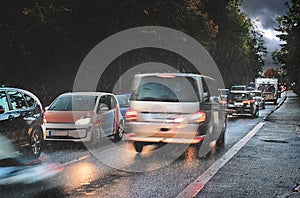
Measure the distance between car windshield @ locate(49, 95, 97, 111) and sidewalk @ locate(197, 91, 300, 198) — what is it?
433 cm

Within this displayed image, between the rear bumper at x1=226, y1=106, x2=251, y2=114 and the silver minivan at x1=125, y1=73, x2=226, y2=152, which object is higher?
the silver minivan at x1=125, y1=73, x2=226, y2=152

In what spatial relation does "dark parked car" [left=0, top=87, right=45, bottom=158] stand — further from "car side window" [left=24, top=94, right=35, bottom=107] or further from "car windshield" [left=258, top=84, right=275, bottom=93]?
"car windshield" [left=258, top=84, right=275, bottom=93]

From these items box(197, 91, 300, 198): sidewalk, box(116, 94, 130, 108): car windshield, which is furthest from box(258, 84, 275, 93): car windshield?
box(197, 91, 300, 198): sidewalk

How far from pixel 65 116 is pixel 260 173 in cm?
564

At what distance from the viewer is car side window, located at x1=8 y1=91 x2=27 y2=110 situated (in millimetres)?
9779

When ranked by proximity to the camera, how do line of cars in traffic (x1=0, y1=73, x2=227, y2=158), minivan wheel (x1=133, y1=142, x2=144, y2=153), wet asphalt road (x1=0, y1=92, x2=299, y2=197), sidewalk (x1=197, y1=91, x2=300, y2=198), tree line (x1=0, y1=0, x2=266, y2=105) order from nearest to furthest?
wet asphalt road (x1=0, y1=92, x2=299, y2=197) → sidewalk (x1=197, y1=91, x2=300, y2=198) → line of cars in traffic (x1=0, y1=73, x2=227, y2=158) → minivan wheel (x1=133, y1=142, x2=144, y2=153) → tree line (x1=0, y1=0, x2=266, y2=105)

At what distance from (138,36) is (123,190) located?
24527 millimetres

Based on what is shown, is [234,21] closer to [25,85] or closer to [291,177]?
[25,85]

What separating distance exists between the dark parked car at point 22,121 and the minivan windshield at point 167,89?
7.42 feet

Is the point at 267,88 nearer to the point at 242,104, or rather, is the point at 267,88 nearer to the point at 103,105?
the point at 242,104

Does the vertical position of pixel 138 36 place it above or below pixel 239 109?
above

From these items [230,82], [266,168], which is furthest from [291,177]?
[230,82]

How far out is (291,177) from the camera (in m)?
8.27

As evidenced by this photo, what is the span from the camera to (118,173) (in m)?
8.41
